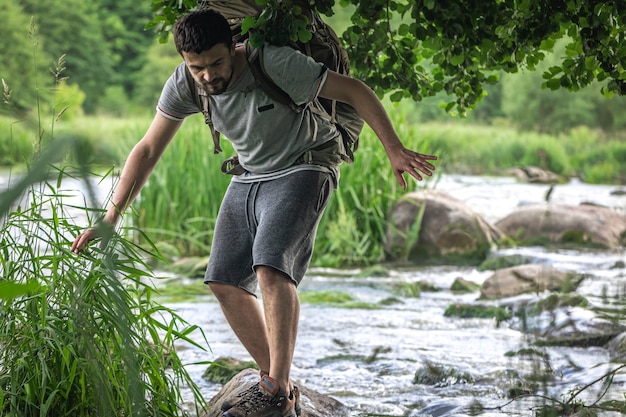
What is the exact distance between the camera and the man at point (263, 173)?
2865 mm

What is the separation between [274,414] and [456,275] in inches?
240

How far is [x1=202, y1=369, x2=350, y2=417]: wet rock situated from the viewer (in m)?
3.40

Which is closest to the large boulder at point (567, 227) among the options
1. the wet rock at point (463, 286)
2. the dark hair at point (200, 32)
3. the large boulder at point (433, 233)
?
the large boulder at point (433, 233)

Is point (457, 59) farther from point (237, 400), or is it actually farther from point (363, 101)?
point (237, 400)

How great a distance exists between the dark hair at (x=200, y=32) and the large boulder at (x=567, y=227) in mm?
8531

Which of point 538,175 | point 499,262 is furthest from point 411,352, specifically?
point 538,175

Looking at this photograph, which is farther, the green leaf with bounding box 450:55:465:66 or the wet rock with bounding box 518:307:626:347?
the wet rock with bounding box 518:307:626:347

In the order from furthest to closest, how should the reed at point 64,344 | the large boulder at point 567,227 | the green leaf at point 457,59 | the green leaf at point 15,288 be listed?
the large boulder at point 567,227 < the green leaf at point 457,59 < the reed at point 64,344 < the green leaf at point 15,288

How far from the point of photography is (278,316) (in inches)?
118

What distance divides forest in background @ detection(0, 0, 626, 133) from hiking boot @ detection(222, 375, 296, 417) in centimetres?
2343

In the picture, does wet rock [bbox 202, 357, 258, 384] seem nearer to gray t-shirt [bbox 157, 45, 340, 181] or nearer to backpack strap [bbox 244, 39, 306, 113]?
gray t-shirt [bbox 157, 45, 340, 181]

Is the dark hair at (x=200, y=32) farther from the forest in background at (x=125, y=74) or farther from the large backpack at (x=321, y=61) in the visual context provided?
the forest in background at (x=125, y=74)

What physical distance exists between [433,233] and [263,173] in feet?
22.5

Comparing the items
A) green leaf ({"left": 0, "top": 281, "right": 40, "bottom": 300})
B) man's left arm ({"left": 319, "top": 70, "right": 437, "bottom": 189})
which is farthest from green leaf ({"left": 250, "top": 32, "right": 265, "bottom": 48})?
green leaf ({"left": 0, "top": 281, "right": 40, "bottom": 300})
